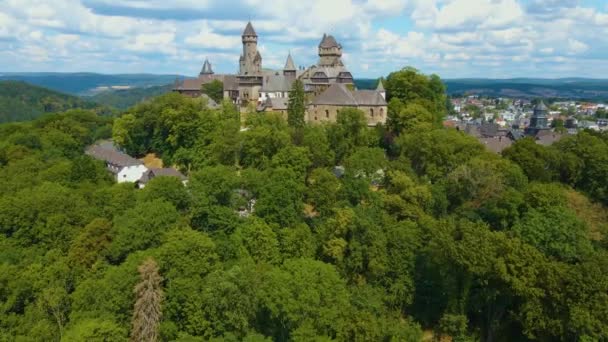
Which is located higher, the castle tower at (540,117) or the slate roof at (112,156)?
the castle tower at (540,117)

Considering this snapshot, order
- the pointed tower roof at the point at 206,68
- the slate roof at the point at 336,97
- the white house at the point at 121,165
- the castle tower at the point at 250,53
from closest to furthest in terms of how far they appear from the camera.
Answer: the white house at the point at 121,165 → the slate roof at the point at 336,97 → the castle tower at the point at 250,53 → the pointed tower roof at the point at 206,68

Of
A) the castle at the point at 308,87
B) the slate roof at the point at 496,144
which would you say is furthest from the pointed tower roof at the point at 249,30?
the slate roof at the point at 496,144

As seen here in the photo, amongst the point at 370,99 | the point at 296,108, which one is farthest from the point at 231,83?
the point at 370,99

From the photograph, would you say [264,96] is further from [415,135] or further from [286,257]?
[286,257]

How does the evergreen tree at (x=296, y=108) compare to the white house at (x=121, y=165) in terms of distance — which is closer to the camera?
the white house at (x=121, y=165)

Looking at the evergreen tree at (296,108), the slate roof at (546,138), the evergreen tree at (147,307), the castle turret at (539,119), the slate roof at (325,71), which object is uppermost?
the slate roof at (325,71)

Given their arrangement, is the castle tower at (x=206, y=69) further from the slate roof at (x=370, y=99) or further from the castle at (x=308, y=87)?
the slate roof at (x=370, y=99)

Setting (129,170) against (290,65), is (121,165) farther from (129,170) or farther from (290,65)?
(290,65)

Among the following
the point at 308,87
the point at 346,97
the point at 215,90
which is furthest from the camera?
the point at 215,90
